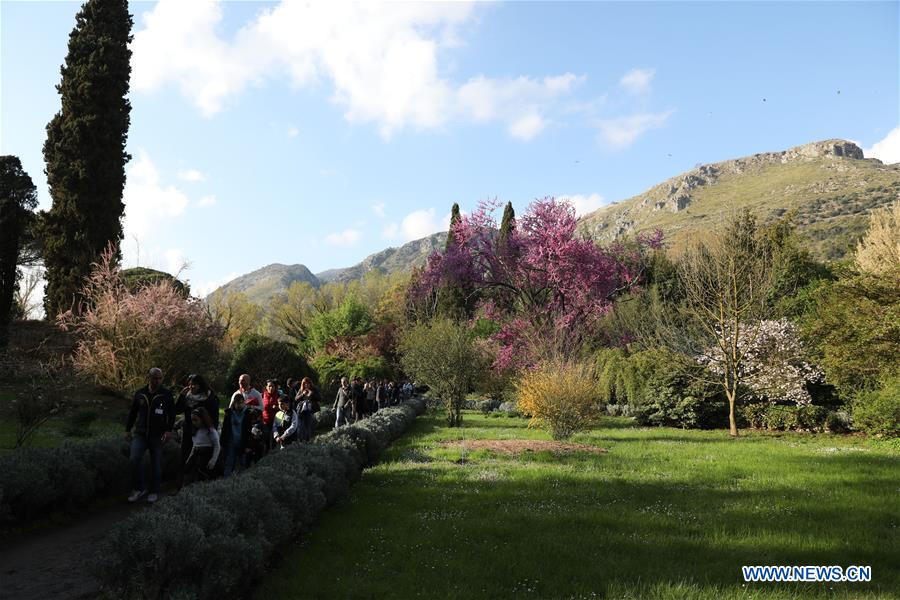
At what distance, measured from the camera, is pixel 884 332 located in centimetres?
1820

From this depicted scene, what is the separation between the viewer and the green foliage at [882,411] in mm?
17094

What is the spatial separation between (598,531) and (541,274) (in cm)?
2122

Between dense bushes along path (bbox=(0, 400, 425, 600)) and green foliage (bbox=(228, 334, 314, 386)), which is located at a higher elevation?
green foliage (bbox=(228, 334, 314, 386))

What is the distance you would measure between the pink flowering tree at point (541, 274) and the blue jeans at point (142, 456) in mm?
17477

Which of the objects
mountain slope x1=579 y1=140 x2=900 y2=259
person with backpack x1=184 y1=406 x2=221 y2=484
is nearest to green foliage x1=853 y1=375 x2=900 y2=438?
person with backpack x1=184 y1=406 x2=221 y2=484

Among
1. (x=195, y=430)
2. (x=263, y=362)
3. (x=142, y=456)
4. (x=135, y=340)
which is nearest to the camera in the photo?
(x=195, y=430)

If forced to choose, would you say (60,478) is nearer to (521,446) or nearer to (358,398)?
(521,446)

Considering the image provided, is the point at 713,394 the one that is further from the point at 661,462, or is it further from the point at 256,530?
the point at 256,530

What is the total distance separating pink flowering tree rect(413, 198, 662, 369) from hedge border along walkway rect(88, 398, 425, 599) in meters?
18.3

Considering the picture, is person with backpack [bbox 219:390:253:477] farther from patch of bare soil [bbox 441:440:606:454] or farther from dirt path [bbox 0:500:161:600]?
patch of bare soil [bbox 441:440:606:454]

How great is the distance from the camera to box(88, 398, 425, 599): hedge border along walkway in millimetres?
4281

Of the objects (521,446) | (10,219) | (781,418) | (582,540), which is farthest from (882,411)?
(10,219)

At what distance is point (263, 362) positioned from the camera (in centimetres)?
2694

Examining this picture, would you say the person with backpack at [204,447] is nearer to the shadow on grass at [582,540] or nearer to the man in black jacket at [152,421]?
the man in black jacket at [152,421]
